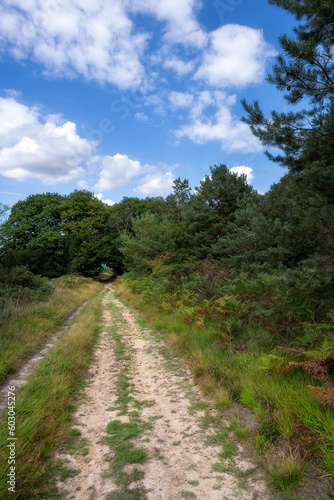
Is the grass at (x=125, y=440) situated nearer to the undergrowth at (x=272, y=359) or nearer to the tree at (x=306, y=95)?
the undergrowth at (x=272, y=359)

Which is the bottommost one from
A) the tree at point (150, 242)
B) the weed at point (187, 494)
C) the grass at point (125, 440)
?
the grass at point (125, 440)

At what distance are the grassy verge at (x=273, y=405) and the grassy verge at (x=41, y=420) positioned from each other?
2.20 meters

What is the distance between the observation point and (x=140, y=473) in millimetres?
2512

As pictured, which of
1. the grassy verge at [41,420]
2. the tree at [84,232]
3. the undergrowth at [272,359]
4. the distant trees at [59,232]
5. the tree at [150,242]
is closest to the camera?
the grassy verge at [41,420]

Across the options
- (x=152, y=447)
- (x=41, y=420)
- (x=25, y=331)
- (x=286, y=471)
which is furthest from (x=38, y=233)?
(x=286, y=471)

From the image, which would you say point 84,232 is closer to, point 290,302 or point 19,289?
point 19,289

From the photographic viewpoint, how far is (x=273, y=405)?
3.10 metres

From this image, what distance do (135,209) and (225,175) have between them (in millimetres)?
29001

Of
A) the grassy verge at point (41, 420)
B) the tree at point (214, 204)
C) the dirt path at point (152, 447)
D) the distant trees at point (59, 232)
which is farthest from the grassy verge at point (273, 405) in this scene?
the distant trees at point (59, 232)

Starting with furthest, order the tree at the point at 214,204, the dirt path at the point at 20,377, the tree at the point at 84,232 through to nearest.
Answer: the tree at the point at 84,232 → the tree at the point at 214,204 → the dirt path at the point at 20,377

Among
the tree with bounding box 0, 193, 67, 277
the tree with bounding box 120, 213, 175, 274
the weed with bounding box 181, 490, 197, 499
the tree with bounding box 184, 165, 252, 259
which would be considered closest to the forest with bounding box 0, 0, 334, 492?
the weed with bounding box 181, 490, 197, 499

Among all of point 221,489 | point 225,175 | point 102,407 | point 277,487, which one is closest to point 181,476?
Result: point 221,489

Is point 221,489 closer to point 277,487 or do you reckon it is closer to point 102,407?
point 277,487

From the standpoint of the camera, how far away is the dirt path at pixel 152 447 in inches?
91.0
